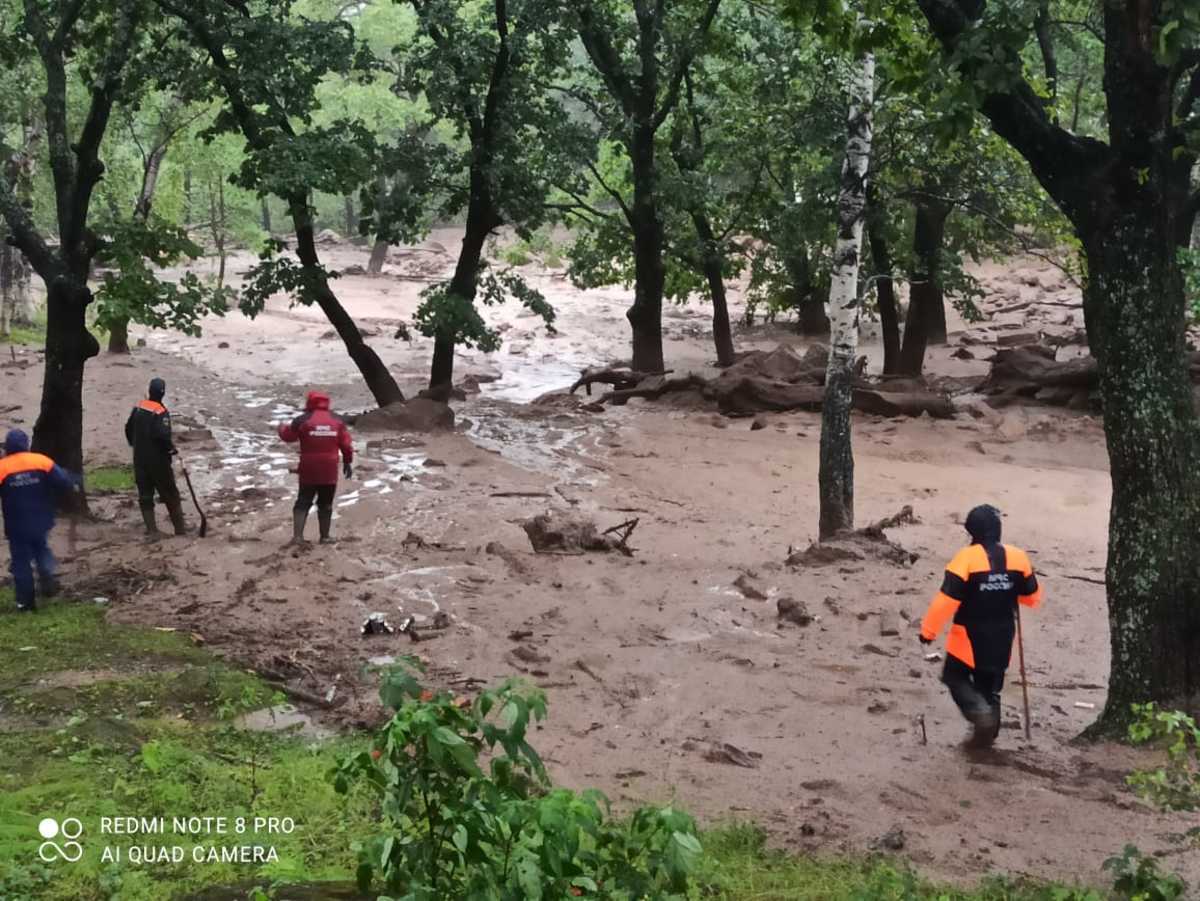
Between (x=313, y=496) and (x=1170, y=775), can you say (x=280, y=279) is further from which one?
(x=1170, y=775)

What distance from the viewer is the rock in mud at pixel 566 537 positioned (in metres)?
11.5

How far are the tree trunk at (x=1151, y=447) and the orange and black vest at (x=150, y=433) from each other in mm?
8934

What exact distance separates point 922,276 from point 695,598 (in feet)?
51.2

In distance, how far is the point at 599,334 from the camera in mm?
37250

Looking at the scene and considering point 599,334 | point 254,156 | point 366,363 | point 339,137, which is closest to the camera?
point 254,156

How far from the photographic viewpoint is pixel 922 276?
23844mm

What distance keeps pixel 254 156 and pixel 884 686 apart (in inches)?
474

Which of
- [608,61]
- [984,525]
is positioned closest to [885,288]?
[608,61]

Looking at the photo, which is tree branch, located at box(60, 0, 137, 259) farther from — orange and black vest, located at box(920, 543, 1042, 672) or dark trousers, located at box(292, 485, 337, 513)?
orange and black vest, located at box(920, 543, 1042, 672)

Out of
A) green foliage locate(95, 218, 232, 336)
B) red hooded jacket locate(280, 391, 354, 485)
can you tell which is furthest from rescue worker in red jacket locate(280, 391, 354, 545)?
green foliage locate(95, 218, 232, 336)

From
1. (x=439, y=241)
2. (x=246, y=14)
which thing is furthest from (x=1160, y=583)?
(x=439, y=241)

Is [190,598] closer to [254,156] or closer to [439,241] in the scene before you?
[254,156]

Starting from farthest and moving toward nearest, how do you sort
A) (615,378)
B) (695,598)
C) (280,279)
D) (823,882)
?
1. (615,378)
2. (280,279)
3. (695,598)
4. (823,882)

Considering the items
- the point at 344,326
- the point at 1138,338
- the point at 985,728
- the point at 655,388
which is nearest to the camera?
the point at 1138,338
